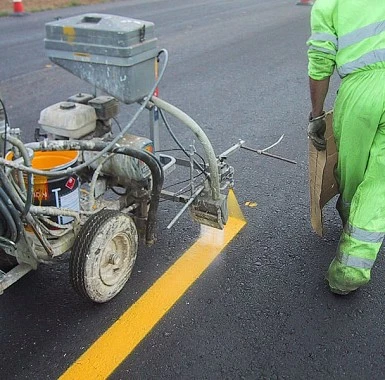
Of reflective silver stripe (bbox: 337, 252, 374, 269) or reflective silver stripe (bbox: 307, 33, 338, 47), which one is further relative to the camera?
reflective silver stripe (bbox: 337, 252, 374, 269)

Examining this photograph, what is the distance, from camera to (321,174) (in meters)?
2.97

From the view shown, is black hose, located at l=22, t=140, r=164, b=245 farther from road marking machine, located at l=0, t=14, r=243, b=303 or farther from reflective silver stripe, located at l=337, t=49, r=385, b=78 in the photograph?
reflective silver stripe, located at l=337, t=49, r=385, b=78

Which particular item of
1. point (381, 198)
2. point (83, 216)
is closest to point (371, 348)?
point (381, 198)

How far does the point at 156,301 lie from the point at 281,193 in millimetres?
1472

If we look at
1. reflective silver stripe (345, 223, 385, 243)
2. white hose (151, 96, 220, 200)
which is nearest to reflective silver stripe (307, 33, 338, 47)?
white hose (151, 96, 220, 200)

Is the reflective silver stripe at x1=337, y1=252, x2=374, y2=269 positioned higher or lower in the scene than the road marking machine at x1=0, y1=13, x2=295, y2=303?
lower

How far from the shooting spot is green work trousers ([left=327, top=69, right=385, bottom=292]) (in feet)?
8.40

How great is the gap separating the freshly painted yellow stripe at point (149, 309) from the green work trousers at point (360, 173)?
731 mm

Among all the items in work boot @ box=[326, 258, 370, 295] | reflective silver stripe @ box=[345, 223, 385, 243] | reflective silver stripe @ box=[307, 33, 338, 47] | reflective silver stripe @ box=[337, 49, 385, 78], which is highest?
reflective silver stripe @ box=[307, 33, 338, 47]

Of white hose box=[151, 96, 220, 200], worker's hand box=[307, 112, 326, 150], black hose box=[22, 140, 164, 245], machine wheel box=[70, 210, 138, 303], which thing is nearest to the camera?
black hose box=[22, 140, 164, 245]

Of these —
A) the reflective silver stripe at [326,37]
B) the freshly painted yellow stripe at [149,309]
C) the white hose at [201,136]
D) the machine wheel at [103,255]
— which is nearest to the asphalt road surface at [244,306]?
the freshly painted yellow stripe at [149,309]

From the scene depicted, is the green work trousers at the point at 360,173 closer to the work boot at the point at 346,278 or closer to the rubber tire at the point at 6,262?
the work boot at the point at 346,278

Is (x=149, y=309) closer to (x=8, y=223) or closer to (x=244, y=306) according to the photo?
(x=244, y=306)

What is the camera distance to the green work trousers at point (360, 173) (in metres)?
2.56
